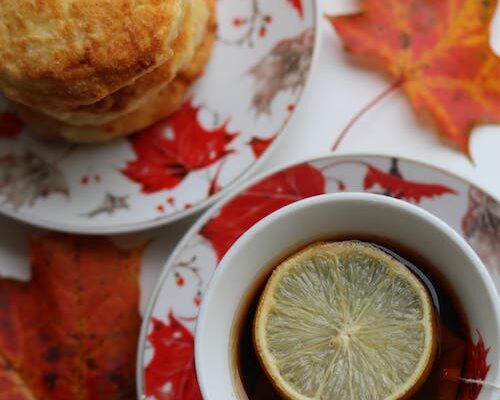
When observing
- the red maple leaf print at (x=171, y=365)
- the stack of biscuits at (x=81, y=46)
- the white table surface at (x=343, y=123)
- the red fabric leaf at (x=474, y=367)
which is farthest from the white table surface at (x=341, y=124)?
the red fabric leaf at (x=474, y=367)

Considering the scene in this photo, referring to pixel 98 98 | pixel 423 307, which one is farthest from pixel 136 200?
pixel 423 307

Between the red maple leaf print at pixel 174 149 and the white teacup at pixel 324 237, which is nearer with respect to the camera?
the white teacup at pixel 324 237

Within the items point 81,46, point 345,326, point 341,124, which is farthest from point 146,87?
point 345,326

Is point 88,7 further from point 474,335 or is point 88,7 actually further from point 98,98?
point 474,335

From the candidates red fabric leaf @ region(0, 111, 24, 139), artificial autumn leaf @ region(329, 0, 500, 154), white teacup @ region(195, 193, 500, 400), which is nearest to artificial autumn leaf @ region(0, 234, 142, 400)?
red fabric leaf @ region(0, 111, 24, 139)

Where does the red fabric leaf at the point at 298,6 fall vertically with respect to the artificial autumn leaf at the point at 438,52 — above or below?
above

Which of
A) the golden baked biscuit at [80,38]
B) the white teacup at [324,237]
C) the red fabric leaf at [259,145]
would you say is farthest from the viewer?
the red fabric leaf at [259,145]

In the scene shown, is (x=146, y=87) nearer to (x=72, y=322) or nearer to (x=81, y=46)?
(x=81, y=46)

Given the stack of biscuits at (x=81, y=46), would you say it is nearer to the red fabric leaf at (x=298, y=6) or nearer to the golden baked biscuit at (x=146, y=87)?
the golden baked biscuit at (x=146, y=87)
